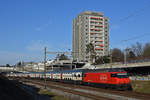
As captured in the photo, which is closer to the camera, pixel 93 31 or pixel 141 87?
pixel 141 87

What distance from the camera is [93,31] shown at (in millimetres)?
173125

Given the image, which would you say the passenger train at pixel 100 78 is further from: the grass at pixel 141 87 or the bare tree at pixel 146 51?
the bare tree at pixel 146 51

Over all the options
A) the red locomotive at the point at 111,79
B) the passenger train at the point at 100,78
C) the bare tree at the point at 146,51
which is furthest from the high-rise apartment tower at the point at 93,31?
the red locomotive at the point at 111,79

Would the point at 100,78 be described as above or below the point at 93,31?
below


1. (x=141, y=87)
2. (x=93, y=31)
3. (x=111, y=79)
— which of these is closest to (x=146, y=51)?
(x=93, y=31)

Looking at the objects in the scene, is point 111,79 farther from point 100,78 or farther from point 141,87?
point 141,87

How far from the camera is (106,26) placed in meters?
181

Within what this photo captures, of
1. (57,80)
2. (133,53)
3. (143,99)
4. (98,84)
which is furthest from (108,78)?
(133,53)

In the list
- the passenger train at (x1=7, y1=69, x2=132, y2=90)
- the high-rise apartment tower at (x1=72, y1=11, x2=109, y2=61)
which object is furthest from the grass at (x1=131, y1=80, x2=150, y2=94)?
the high-rise apartment tower at (x1=72, y1=11, x2=109, y2=61)

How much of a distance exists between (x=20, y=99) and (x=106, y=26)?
156 metres

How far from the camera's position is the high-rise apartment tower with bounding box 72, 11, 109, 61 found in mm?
171750

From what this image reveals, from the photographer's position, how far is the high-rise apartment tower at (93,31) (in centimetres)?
17175

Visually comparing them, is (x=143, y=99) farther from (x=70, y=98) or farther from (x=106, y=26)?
(x=106, y=26)

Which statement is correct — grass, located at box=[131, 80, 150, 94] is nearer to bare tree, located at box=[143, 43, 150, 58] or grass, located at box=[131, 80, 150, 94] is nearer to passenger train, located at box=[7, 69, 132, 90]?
passenger train, located at box=[7, 69, 132, 90]
